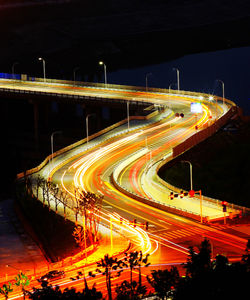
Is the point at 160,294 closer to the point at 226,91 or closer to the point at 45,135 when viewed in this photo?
the point at 45,135

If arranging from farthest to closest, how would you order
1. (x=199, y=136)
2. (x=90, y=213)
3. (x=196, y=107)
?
(x=196, y=107), (x=199, y=136), (x=90, y=213)

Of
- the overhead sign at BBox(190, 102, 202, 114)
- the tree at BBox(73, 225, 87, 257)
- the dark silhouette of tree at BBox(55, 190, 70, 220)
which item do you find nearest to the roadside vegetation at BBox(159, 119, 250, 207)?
the overhead sign at BBox(190, 102, 202, 114)

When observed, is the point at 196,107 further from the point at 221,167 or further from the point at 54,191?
the point at 54,191

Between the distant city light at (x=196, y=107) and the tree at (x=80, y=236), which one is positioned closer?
the tree at (x=80, y=236)

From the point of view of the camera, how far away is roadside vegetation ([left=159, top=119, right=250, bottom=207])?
356ft

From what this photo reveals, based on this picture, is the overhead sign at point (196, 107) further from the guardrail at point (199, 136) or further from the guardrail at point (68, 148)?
the guardrail at point (68, 148)

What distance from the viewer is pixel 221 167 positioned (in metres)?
116

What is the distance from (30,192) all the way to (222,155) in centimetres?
3651

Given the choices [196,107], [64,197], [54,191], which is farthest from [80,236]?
[196,107]

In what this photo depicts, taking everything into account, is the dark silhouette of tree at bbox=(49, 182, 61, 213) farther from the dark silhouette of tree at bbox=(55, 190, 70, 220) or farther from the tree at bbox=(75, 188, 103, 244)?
the tree at bbox=(75, 188, 103, 244)

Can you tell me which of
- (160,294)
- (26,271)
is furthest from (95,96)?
(160,294)

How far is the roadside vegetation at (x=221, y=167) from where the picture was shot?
356ft

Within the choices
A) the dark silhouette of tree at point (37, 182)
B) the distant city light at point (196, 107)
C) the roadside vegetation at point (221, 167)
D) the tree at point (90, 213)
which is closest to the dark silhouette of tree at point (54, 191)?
the dark silhouette of tree at point (37, 182)

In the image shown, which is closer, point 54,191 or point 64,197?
point 54,191
